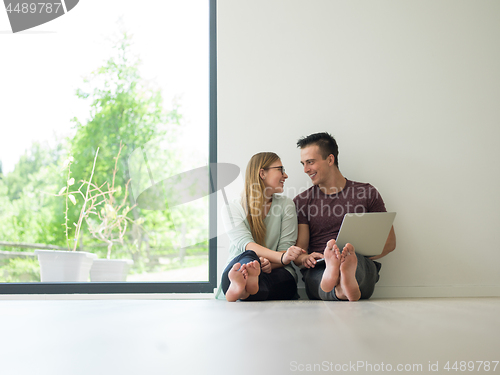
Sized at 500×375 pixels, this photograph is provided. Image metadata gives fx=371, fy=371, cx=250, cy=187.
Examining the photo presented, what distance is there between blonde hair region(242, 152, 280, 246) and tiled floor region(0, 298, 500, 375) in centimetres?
100

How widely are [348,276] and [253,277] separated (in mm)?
455

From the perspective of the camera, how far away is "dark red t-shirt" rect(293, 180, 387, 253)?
2266 mm

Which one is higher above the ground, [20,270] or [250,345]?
[250,345]

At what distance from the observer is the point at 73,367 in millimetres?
631

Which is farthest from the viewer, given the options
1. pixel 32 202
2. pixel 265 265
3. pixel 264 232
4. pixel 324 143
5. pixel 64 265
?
pixel 32 202

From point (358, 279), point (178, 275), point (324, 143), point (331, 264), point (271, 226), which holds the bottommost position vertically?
point (178, 275)

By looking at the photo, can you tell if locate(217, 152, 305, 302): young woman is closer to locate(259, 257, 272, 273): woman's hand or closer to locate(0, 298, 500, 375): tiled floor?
locate(259, 257, 272, 273): woman's hand

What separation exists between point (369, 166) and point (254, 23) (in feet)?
4.26

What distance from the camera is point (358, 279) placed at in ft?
6.15

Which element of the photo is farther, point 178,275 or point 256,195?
point 178,275

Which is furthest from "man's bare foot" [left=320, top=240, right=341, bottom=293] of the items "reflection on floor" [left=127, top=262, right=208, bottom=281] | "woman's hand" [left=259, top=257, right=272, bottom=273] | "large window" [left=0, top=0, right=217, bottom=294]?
"large window" [left=0, top=0, right=217, bottom=294]

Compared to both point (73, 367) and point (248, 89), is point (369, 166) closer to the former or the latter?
point (248, 89)

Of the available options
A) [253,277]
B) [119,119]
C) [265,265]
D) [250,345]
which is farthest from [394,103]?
[250,345]

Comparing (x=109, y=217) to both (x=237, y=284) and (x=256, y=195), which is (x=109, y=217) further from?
(x=237, y=284)
